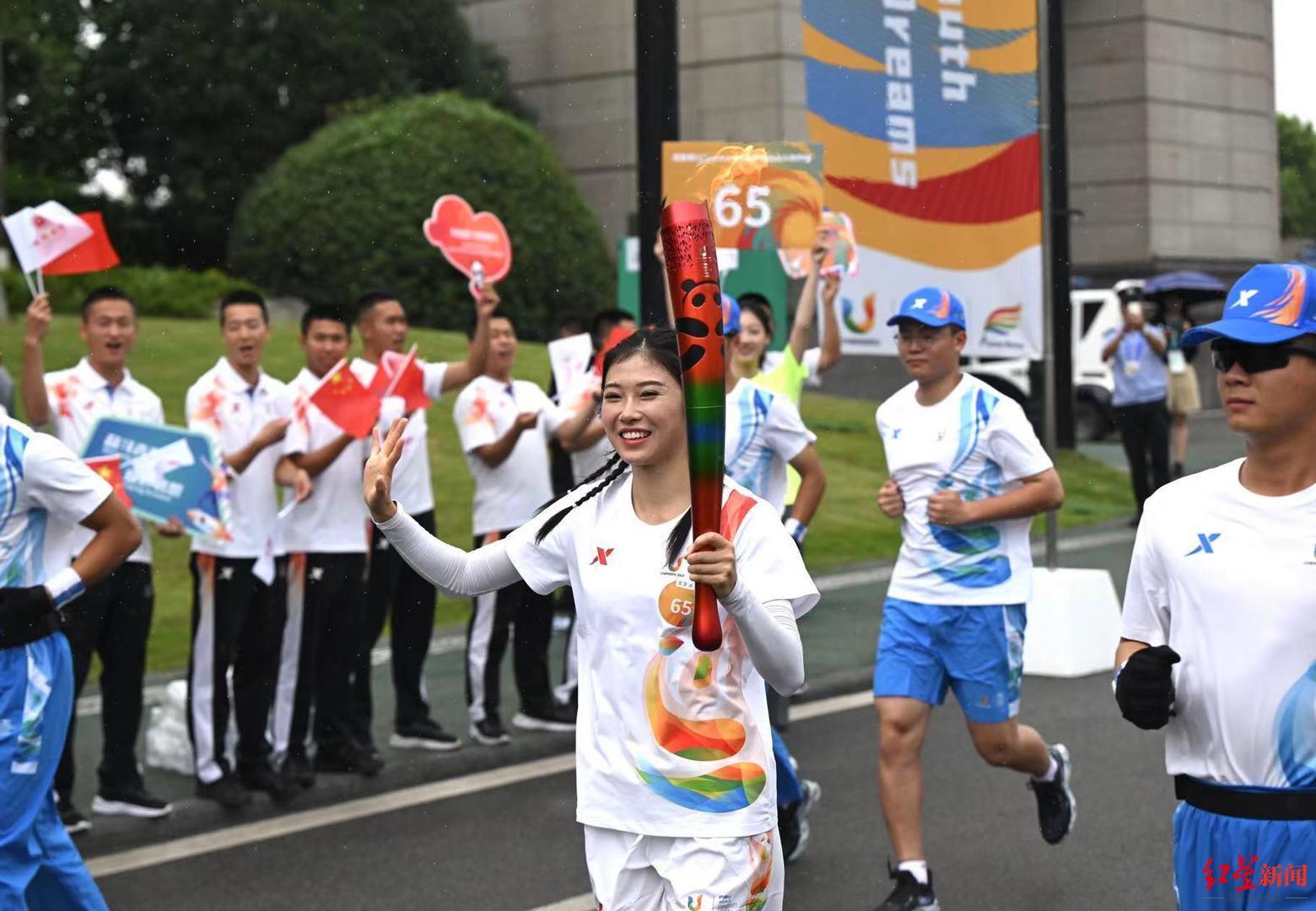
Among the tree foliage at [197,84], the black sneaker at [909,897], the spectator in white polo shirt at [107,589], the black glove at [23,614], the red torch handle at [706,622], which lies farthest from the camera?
the tree foliage at [197,84]

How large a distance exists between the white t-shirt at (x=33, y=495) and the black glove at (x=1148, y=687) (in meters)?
2.69

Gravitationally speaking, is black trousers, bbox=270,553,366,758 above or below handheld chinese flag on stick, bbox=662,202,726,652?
below

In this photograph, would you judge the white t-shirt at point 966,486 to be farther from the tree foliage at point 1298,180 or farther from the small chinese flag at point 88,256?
the tree foliage at point 1298,180

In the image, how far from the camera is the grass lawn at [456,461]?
13.4 meters

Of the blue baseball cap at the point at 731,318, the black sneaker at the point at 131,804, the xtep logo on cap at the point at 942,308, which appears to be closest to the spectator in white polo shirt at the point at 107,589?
the black sneaker at the point at 131,804

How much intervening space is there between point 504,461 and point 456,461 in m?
7.79

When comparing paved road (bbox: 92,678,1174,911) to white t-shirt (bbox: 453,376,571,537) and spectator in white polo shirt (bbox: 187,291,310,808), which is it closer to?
spectator in white polo shirt (bbox: 187,291,310,808)

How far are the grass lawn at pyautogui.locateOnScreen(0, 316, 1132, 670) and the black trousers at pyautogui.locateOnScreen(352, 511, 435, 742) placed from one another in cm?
315

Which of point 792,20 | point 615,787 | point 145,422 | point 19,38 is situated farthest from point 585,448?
point 19,38

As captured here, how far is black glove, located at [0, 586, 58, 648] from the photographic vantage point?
4.71 m

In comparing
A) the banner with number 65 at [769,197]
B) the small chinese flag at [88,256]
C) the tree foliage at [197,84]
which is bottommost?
the small chinese flag at [88,256]

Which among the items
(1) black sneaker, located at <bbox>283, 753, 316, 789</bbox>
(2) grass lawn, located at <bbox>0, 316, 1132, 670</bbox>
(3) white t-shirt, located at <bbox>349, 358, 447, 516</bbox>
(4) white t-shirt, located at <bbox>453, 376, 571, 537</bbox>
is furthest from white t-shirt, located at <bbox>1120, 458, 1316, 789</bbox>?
(2) grass lawn, located at <bbox>0, 316, 1132, 670</bbox>

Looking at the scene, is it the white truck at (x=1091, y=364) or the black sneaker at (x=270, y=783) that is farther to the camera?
the white truck at (x=1091, y=364)

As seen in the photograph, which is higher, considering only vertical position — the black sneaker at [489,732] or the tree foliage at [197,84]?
the tree foliage at [197,84]
